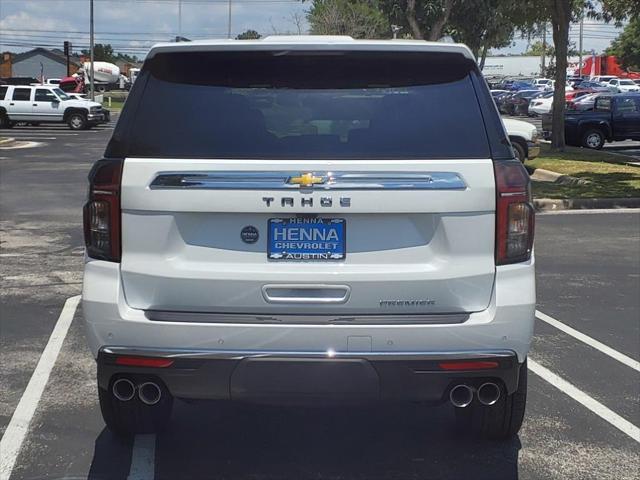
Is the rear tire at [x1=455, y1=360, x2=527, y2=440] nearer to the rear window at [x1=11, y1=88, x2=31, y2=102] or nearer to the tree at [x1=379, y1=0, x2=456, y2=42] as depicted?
the tree at [x1=379, y1=0, x2=456, y2=42]

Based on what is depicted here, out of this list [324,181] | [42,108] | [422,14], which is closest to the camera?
[324,181]

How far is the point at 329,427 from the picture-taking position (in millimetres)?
4688

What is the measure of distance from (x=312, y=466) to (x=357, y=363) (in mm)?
980

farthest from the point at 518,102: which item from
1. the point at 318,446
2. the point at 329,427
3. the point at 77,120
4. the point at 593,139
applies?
the point at 318,446

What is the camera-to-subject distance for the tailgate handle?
11.4 ft

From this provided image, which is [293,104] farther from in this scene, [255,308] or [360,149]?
[255,308]

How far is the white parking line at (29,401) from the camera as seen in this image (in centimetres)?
A: 425

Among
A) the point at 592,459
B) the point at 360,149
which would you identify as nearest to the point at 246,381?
the point at 360,149

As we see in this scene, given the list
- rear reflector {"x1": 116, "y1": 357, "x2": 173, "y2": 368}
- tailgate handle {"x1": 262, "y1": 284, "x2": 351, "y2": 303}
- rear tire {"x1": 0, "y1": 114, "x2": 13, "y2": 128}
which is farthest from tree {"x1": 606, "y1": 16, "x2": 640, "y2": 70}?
rear reflector {"x1": 116, "y1": 357, "x2": 173, "y2": 368}

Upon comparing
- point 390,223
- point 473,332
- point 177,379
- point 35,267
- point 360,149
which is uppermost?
point 360,149

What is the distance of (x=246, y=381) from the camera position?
3.48 meters

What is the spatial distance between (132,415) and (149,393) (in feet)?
2.02

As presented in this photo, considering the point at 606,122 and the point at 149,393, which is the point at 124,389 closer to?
the point at 149,393

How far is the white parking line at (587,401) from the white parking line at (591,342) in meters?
0.62
